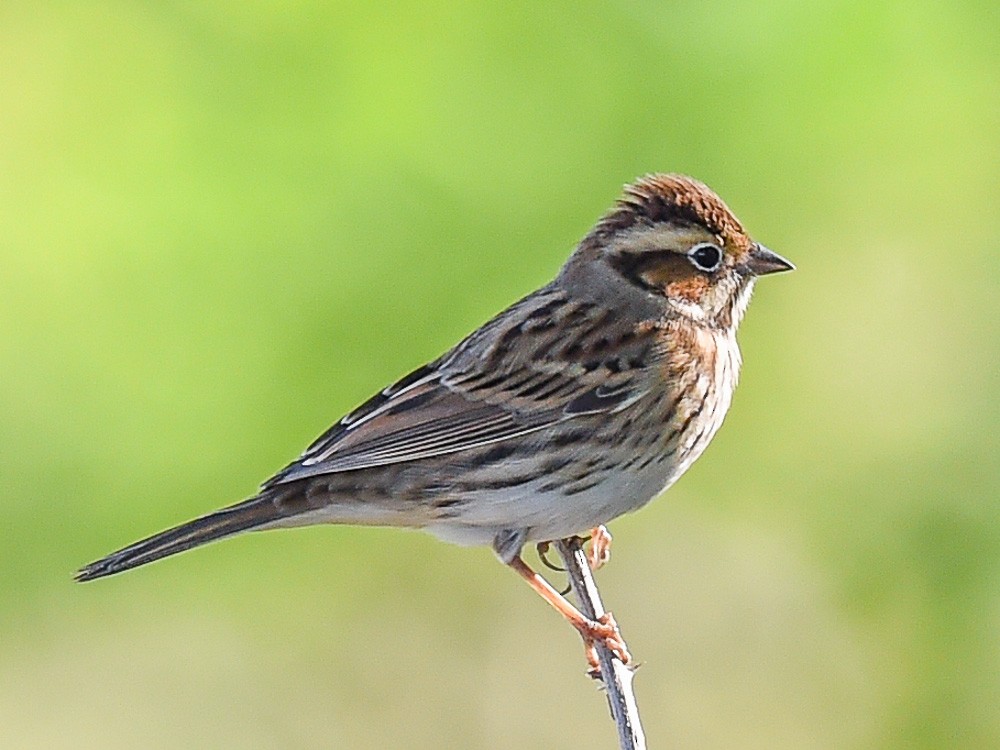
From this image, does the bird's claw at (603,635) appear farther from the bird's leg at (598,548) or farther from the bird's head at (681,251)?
the bird's head at (681,251)

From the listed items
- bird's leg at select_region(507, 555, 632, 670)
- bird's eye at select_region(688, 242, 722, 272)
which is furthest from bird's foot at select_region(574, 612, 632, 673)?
bird's eye at select_region(688, 242, 722, 272)

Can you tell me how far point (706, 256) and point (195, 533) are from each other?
162 cm

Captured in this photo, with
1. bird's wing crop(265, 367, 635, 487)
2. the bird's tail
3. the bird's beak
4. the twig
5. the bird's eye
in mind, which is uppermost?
the bird's eye

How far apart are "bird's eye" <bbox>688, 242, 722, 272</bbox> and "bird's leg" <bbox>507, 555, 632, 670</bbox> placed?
98 centimetres

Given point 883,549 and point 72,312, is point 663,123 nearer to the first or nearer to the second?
point 883,549

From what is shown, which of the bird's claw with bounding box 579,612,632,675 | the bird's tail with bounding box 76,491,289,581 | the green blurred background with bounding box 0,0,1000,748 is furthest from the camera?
the green blurred background with bounding box 0,0,1000,748

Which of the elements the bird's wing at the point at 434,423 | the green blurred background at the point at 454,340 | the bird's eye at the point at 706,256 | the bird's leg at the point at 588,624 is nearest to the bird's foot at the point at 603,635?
the bird's leg at the point at 588,624

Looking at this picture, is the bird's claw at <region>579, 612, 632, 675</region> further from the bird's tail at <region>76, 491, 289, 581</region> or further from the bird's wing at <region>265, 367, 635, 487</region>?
the bird's tail at <region>76, 491, 289, 581</region>

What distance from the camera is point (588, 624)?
16.8ft

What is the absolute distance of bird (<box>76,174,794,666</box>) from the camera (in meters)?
5.14

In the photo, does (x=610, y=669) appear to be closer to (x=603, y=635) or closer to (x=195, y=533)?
(x=603, y=635)

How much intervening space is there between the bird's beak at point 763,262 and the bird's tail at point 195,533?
4.89ft

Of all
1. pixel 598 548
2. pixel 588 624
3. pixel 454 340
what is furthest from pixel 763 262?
pixel 454 340

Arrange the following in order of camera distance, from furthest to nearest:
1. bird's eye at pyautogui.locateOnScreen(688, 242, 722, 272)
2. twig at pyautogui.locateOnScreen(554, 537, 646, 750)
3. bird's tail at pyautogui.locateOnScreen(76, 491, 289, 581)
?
1. bird's eye at pyautogui.locateOnScreen(688, 242, 722, 272)
2. bird's tail at pyautogui.locateOnScreen(76, 491, 289, 581)
3. twig at pyautogui.locateOnScreen(554, 537, 646, 750)
